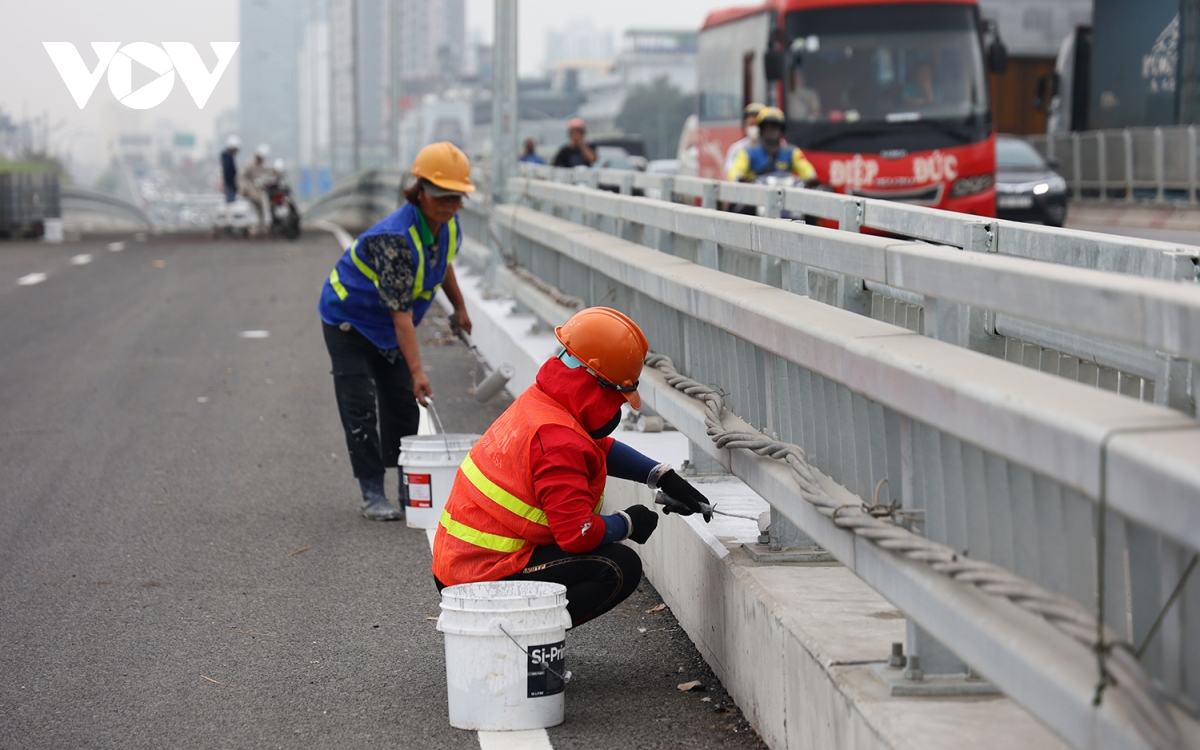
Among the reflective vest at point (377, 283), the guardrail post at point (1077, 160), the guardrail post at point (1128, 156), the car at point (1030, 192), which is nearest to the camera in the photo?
the reflective vest at point (377, 283)

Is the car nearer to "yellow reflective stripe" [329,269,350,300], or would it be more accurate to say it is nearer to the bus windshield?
the bus windshield

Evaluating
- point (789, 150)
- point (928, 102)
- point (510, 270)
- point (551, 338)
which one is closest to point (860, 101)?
point (928, 102)

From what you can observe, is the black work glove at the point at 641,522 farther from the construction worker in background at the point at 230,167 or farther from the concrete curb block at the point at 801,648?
the construction worker in background at the point at 230,167

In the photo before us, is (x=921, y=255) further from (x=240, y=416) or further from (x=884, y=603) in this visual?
(x=240, y=416)

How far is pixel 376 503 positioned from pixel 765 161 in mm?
6958

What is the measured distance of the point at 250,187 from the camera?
2966 centimetres

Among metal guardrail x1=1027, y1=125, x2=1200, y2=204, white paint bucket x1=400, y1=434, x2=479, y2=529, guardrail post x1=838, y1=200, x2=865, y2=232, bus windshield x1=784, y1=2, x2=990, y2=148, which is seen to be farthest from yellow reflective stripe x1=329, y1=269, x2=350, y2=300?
metal guardrail x1=1027, y1=125, x2=1200, y2=204

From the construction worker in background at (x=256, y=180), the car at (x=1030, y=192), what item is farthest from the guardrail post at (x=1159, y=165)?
the construction worker in background at (x=256, y=180)

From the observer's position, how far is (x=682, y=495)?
505cm

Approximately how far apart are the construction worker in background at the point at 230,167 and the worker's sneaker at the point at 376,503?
2529 centimetres

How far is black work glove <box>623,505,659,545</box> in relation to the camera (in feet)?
16.4

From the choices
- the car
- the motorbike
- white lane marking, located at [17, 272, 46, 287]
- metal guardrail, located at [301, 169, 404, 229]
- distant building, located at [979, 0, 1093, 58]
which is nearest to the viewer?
white lane marking, located at [17, 272, 46, 287]

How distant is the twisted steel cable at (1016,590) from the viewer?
235 cm

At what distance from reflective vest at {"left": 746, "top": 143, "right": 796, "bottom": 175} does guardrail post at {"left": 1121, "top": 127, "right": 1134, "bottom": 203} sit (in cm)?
1703
